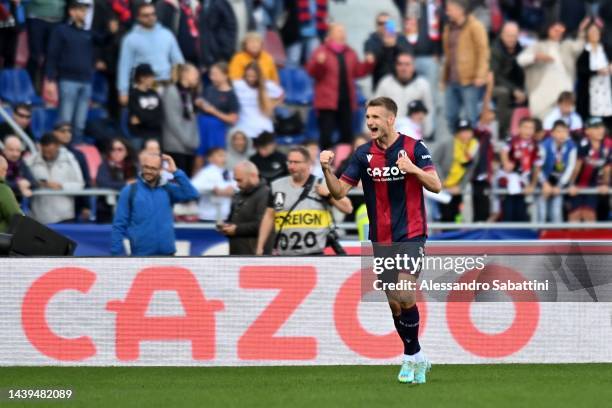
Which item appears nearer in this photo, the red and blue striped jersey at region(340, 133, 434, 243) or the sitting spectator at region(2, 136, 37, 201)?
the red and blue striped jersey at region(340, 133, 434, 243)

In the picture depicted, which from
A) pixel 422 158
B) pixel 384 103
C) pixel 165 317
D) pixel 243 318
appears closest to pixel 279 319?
pixel 243 318

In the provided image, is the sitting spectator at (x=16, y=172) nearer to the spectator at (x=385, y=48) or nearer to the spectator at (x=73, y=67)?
the spectator at (x=73, y=67)

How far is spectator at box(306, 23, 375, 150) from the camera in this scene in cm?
2019

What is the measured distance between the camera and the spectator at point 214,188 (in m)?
18.9

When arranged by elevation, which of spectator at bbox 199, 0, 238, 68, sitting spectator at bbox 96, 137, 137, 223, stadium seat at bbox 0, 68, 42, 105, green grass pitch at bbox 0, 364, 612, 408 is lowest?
green grass pitch at bbox 0, 364, 612, 408

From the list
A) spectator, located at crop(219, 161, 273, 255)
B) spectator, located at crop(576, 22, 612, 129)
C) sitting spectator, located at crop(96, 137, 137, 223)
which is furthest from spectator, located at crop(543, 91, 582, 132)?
spectator, located at crop(219, 161, 273, 255)

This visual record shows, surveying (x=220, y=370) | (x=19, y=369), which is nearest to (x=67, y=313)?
(x=19, y=369)

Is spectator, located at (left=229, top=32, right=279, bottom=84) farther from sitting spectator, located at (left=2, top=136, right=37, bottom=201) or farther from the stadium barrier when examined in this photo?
the stadium barrier

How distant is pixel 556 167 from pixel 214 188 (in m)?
4.57

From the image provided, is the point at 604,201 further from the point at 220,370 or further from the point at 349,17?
the point at 220,370

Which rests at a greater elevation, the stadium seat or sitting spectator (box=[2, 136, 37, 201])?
the stadium seat

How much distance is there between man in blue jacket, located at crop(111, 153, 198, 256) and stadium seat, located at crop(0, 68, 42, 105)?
210 inches

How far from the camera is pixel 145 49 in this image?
19.6 metres

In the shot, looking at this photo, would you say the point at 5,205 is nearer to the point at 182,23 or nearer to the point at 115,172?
the point at 115,172
